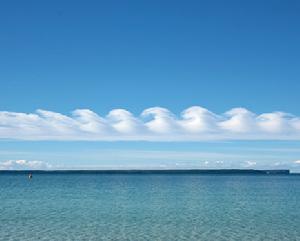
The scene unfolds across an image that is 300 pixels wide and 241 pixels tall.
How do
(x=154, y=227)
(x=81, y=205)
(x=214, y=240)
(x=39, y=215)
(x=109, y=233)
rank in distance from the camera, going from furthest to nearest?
(x=81, y=205)
(x=39, y=215)
(x=154, y=227)
(x=109, y=233)
(x=214, y=240)

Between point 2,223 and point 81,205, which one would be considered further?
point 81,205

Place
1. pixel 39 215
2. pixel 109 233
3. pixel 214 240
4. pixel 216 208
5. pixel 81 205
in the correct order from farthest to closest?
pixel 81 205 < pixel 216 208 < pixel 39 215 < pixel 109 233 < pixel 214 240

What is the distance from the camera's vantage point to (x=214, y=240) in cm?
3703

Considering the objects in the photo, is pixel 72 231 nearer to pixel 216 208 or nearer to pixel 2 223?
pixel 2 223

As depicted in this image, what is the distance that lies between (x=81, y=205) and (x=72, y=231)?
993 inches

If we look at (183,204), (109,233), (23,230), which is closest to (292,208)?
(183,204)

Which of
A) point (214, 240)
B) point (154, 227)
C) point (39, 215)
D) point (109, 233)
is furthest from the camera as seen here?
point (39, 215)

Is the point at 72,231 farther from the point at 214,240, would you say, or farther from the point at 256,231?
the point at 256,231

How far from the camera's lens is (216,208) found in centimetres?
6162

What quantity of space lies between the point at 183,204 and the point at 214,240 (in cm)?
3045

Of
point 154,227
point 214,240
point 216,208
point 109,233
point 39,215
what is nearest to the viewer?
point 214,240

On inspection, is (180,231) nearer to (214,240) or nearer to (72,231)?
(214,240)

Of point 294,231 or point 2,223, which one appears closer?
point 294,231

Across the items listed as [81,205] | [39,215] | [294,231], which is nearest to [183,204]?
[81,205]
